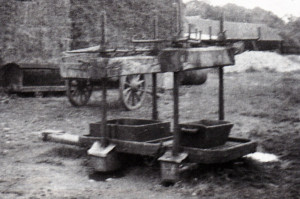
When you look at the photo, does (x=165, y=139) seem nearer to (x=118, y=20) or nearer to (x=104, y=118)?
(x=104, y=118)

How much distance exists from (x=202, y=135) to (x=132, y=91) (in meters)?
5.53

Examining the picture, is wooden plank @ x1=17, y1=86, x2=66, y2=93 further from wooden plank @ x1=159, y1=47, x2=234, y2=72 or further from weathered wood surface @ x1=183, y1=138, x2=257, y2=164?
weathered wood surface @ x1=183, y1=138, x2=257, y2=164

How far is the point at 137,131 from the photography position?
20.2 feet

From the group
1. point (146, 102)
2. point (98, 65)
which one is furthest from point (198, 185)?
point (146, 102)

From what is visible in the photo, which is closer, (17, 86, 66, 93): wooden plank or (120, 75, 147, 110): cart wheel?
(120, 75, 147, 110): cart wheel

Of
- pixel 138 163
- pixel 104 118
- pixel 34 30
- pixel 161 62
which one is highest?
pixel 34 30

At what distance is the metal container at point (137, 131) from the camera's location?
20.2ft

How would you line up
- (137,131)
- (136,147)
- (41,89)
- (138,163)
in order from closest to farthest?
1. (136,147)
2. (137,131)
3. (138,163)
4. (41,89)

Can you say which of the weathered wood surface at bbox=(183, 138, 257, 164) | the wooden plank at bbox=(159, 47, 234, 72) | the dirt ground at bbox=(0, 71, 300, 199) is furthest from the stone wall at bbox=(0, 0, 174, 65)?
the weathered wood surface at bbox=(183, 138, 257, 164)

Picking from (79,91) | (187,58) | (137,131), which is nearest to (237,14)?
(79,91)

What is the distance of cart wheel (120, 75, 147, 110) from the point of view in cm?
1078

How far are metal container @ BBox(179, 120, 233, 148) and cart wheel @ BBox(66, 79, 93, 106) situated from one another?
5763mm

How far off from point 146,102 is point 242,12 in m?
47.9

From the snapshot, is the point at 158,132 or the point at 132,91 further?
the point at 132,91
